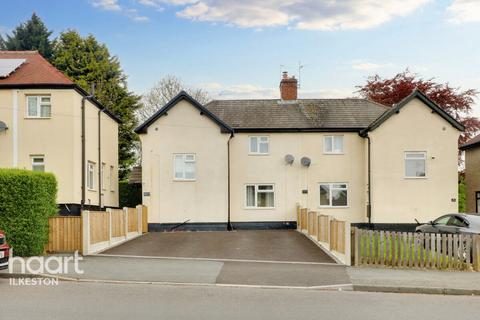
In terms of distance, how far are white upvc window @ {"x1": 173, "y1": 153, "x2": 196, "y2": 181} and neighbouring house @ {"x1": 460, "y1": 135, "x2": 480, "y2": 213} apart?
51.4 feet

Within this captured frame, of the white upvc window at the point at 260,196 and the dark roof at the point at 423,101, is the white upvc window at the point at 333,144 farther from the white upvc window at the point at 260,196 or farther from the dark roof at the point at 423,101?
the white upvc window at the point at 260,196

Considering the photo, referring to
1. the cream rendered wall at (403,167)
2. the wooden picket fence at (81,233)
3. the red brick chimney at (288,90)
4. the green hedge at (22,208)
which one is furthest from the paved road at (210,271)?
the red brick chimney at (288,90)

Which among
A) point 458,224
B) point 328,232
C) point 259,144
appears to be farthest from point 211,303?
point 259,144

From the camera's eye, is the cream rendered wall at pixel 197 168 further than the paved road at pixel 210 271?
Yes

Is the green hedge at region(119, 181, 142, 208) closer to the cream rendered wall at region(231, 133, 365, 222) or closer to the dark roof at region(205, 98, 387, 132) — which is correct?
the dark roof at region(205, 98, 387, 132)

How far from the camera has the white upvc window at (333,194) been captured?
3178 centimetres

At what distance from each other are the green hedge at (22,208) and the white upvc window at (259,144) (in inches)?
592

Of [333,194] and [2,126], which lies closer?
[2,126]

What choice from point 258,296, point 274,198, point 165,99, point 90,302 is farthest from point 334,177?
point 165,99

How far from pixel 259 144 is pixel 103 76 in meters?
21.9

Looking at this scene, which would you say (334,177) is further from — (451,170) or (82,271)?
(82,271)

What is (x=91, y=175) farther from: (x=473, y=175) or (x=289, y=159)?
(x=473, y=175)

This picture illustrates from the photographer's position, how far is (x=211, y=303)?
447 inches

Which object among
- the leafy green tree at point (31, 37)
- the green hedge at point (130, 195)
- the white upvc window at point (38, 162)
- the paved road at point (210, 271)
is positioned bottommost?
the paved road at point (210, 271)
